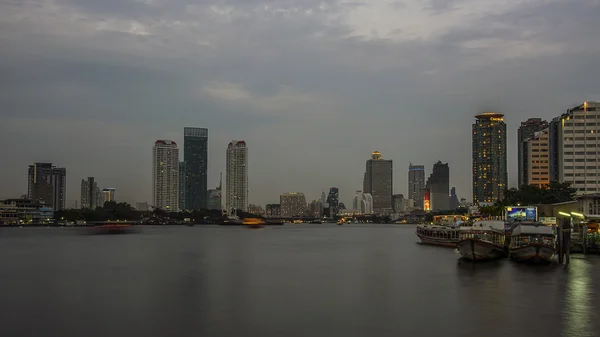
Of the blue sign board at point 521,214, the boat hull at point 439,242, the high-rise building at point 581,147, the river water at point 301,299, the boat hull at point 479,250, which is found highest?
the high-rise building at point 581,147

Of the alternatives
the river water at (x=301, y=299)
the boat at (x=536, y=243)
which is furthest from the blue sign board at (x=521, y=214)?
the boat at (x=536, y=243)

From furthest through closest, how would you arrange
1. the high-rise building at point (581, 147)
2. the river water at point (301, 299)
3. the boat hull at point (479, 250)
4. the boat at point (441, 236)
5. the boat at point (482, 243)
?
the high-rise building at point (581, 147), the boat at point (441, 236), the boat at point (482, 243), the boat hull at point (479, 250), the river water at point (301, 299)

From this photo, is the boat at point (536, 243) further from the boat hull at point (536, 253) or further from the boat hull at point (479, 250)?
the boat hull at point (479, 250)

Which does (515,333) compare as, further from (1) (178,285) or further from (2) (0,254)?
(2) (0,254)

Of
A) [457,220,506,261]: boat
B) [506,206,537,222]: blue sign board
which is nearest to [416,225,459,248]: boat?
[506,206,537,222]: blue sign board

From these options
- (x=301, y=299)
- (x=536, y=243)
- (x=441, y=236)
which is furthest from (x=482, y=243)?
(x=441, y=236)

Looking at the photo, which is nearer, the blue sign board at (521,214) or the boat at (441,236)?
the blue sign board at (521,214)
